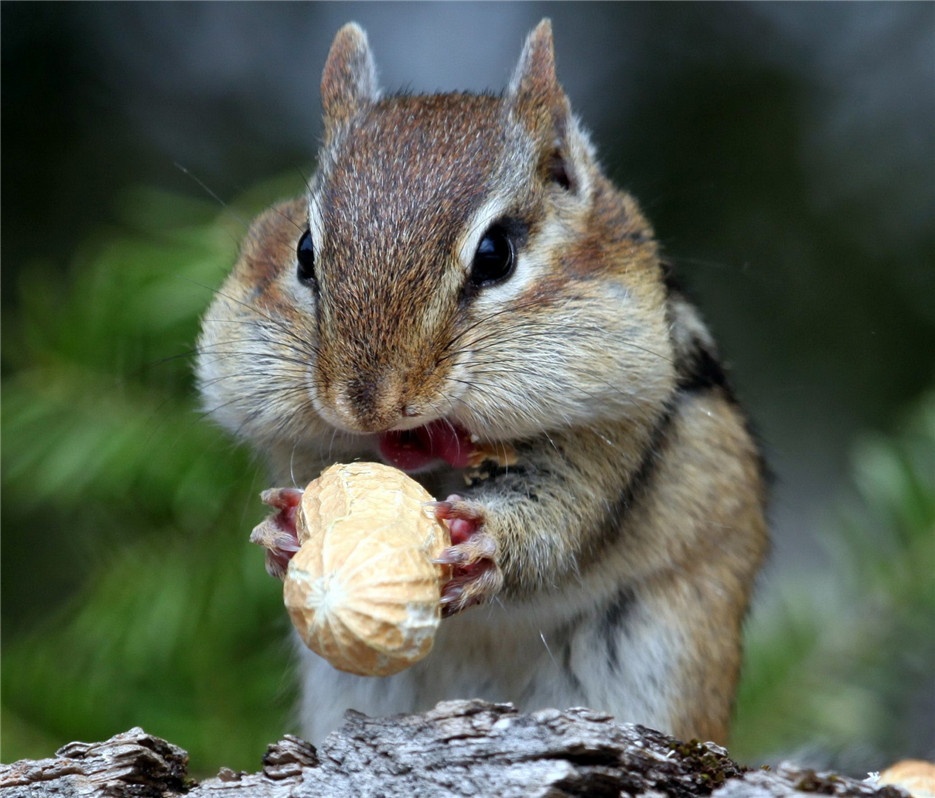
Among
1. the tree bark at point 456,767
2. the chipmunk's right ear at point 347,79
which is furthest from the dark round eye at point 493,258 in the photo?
the tree bark at point 456,767

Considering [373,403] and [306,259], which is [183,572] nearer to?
[306,259]

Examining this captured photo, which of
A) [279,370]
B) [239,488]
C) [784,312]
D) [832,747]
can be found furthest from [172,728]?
[784,312]

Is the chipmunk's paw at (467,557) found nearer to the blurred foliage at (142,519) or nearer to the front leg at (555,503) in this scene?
the front leg at (555,503)

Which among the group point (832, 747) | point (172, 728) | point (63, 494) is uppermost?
point (63, 494)

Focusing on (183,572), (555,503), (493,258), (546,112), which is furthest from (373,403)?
(183,572)

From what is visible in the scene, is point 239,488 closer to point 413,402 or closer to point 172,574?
point 172,574

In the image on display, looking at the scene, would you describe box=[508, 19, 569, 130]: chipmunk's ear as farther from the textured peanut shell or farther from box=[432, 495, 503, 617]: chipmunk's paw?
the textured peanut shell
